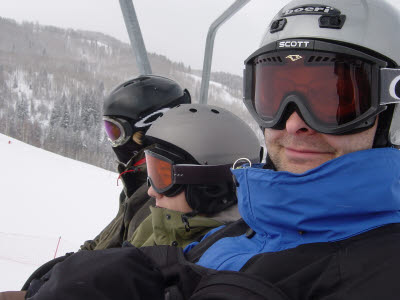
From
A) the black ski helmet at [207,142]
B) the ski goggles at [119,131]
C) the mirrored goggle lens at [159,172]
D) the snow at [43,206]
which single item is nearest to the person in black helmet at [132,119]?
the ski goggles at [119,131]

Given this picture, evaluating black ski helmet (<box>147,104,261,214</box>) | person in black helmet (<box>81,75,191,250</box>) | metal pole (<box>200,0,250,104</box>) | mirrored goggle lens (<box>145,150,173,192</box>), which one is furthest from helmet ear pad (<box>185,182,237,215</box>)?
metal pole (<box>200,0,250,104</box>)

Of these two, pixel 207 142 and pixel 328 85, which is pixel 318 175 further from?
pixel 207 142

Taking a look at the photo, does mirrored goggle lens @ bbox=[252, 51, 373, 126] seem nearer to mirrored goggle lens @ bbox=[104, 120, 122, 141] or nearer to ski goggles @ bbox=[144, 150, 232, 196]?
ski goggles @ bbox=[144, 150, 232, 196]

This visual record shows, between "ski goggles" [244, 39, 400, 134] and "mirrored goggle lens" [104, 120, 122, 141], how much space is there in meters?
1.76

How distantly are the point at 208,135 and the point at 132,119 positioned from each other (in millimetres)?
1090

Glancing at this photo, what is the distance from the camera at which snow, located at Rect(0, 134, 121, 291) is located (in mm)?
6043

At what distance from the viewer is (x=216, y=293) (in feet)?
2.77

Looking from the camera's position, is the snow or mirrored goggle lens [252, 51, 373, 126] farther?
the snow

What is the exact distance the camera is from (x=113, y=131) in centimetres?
282

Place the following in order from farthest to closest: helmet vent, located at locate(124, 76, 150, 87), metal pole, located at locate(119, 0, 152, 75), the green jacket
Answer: helmet vent, located at locate(124, 76, 150, 87) < metal pole, located at locate(119, 0, 152, 75) < the green jacket

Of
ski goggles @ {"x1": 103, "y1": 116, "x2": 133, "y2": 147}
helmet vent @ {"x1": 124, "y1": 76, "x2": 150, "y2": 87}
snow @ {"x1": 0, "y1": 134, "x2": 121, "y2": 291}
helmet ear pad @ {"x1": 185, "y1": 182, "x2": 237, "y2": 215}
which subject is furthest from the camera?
snow @ {"x1": 0, "y1": 134, "x2": 121, "y2": 291}

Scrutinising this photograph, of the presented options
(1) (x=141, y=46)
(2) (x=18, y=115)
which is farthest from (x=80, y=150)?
(1) (x=141, y=46)

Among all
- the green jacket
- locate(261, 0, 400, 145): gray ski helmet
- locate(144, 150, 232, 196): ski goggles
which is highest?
locate(261, 0, 400, 145): gray ski helmet

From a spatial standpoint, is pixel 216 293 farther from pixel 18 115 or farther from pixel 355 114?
pixel 18 115
